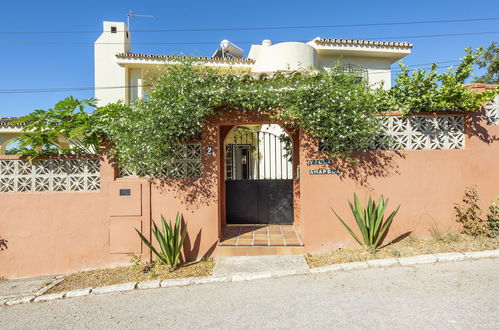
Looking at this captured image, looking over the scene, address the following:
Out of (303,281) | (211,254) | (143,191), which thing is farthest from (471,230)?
(143,191)

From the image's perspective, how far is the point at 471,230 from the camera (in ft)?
15.5

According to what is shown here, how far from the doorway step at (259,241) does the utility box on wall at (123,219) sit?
156cm

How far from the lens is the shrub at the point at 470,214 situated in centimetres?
471

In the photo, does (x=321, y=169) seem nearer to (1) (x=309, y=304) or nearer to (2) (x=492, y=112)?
(1) (x=309, y=304)

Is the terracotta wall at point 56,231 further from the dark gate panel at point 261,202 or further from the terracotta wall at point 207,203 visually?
the dark gate panel at point 261,202

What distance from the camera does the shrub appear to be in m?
4.71

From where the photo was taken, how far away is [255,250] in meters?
4.82

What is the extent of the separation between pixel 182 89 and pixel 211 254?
2.97 metres

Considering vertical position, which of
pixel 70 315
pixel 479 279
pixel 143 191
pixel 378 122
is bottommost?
pixel 70 315

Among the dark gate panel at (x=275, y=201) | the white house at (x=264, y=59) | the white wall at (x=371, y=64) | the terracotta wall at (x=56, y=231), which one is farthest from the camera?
the white wall at (x=371, y=64)

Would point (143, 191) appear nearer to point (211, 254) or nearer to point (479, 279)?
point (211, 254)

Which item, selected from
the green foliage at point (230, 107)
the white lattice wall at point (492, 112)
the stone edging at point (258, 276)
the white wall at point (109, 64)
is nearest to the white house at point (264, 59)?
the white wall at point (109, 64)

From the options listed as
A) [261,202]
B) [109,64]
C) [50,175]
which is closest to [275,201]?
[261,202]

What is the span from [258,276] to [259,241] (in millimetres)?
1182
